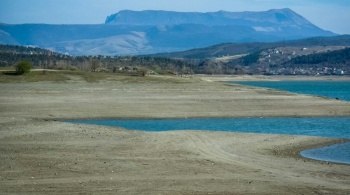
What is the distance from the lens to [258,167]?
2350 centimetres

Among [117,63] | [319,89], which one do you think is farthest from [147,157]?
[117,63]

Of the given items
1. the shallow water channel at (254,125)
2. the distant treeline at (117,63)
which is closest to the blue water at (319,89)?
the distant treeline at (117,63)

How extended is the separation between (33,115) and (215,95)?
2256 centimetres

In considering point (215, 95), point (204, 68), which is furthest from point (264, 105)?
point (204, 68)

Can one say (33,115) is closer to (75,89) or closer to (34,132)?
(34,132)

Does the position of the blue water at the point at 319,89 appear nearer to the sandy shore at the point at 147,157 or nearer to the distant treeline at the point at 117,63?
the distant treeline at the point at 117,63

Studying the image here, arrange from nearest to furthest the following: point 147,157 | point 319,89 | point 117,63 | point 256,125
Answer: point 147,157 → point 256,125 → point 319,89 → point 117,63

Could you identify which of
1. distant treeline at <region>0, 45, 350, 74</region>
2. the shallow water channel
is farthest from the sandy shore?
distant treeline at <region>0, 45, 350, 74</region>

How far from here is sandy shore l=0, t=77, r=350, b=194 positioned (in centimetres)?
1969

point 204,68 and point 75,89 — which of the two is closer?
point 75,89

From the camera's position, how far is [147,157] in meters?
25.1

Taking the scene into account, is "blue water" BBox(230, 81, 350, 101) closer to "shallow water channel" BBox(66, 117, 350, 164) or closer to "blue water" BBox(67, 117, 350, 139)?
"shallow water channel" BBox(66, 117, 350, 164)

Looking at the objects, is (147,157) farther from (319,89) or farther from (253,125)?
(319,89)

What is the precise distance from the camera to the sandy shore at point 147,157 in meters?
19.7
